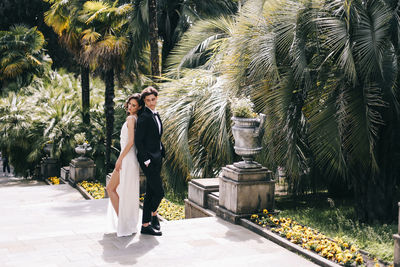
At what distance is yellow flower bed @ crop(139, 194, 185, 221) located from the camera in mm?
9380

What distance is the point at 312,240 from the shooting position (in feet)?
19.9

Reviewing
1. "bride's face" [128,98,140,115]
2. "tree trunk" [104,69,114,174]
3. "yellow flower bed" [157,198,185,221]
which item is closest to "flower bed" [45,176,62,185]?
"tree trunk" [104,69,114,174]

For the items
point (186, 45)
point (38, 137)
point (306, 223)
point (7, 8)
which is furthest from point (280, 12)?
point (7, 8)

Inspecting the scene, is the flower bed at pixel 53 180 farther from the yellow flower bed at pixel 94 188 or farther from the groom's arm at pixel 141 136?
the groom's arm at pixel 141 136

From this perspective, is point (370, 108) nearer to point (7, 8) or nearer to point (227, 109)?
point (227, 109)

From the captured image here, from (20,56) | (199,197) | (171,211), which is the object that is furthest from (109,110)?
(20,56)

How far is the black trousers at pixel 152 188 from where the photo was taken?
6328mm

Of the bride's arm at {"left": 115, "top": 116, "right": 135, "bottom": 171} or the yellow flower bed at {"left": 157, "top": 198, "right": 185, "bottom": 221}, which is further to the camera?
the yellow flower bed at {"left": 157, "top": 198, "right": 185, "bottom": 221}

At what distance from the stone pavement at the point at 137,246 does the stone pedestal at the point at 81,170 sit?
5781mm

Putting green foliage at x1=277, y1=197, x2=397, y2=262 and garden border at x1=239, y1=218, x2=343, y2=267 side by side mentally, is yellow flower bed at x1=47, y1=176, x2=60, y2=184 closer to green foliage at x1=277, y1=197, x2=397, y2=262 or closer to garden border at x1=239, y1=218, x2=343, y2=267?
green foliage at x1=277, y1=197, x2=397, y2=262

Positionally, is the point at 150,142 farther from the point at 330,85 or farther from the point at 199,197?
the point at 330,85

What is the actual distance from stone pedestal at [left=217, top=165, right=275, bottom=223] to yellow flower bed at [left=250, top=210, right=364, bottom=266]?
17cm

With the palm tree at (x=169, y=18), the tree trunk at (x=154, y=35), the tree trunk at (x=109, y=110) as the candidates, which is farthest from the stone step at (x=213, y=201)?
the palm tree at (x=169, y=18)

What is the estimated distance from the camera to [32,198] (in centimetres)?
1173
